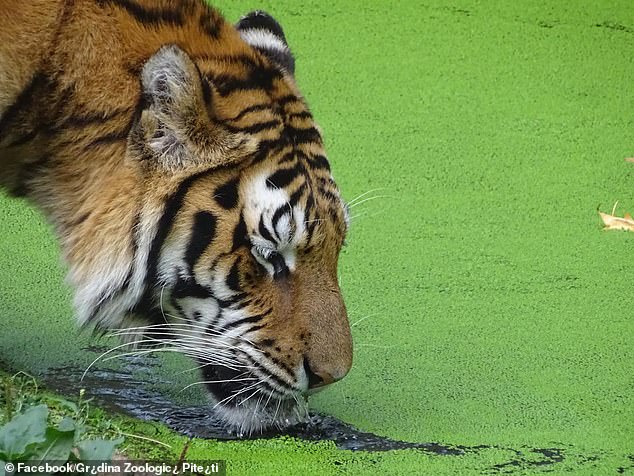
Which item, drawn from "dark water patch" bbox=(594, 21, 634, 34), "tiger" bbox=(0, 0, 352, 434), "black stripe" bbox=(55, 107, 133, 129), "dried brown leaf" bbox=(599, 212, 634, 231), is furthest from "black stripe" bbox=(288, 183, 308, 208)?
"dark water patch" bbox=(594, 21, 634, 34)

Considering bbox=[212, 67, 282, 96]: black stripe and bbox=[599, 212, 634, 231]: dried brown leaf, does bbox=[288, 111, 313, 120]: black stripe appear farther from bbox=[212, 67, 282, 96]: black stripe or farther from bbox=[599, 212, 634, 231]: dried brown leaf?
bbox=[599, 212, 634, 231]: dried brown leaf

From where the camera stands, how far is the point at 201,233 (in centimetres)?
320

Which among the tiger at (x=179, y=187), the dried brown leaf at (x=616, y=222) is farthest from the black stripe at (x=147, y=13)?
the dried brown leaf at (x=616, y=222)

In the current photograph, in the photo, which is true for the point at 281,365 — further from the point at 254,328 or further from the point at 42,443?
the point at 42,443

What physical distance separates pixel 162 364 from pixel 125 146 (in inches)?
42.8

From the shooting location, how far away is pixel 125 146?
10.3ft

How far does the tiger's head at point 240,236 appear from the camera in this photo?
315 cm

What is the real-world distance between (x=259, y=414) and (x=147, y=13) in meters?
1.14

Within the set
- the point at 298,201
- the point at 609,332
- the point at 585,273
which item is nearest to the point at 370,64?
the point at 585,273

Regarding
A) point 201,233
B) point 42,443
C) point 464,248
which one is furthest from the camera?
point 464,248

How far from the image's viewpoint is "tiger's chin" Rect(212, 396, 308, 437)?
339cm

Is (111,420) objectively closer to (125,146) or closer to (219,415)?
(219,415)

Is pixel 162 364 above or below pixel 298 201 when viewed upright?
below

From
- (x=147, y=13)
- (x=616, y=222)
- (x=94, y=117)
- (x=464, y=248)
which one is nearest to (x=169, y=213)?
(x=94, y=117)
